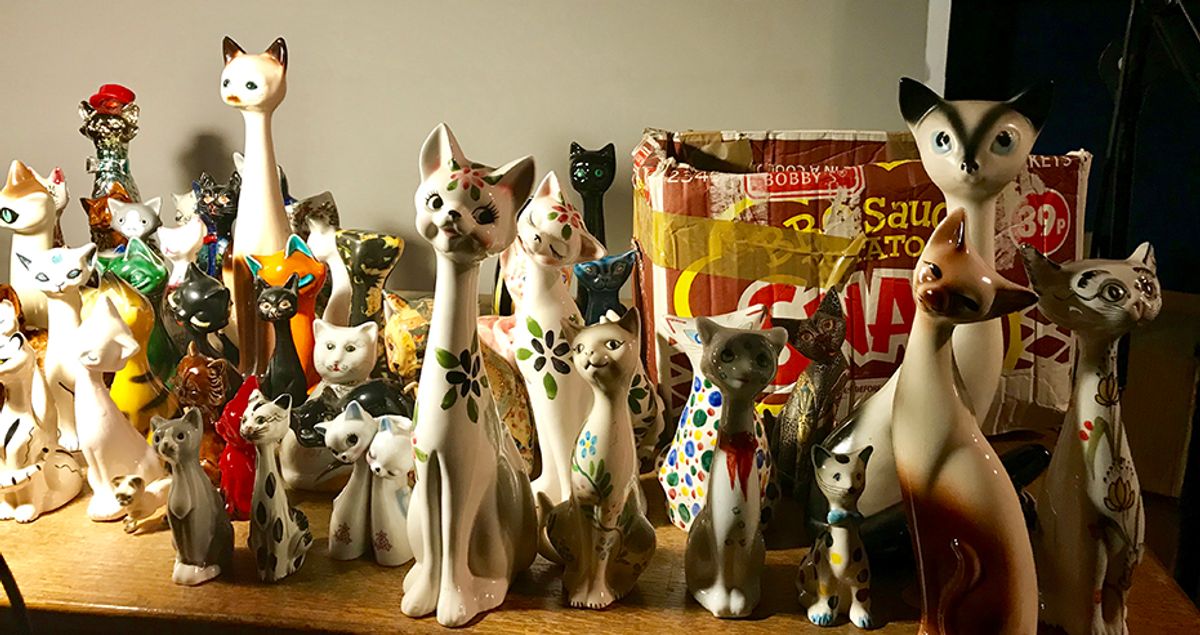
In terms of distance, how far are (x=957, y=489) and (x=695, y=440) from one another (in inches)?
9.4

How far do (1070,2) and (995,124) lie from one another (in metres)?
0.56

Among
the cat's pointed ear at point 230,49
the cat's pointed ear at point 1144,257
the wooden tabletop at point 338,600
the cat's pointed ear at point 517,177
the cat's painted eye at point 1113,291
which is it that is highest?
the cat's pointed ear at point 230,49

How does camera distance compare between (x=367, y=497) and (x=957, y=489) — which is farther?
(x=367, y=497)

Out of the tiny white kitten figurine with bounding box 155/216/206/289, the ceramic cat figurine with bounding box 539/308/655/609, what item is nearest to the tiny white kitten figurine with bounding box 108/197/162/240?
the tiny white kitten figurine with bounding box 155/216/206/289

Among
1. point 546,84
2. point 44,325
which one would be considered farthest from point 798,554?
point 44,325

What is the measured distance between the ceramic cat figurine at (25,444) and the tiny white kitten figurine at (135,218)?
16 cm

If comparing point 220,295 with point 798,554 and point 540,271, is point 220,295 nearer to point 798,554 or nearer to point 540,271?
point 540,271

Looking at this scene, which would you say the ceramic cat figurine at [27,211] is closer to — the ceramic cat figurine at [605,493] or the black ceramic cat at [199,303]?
the black ceramic cat at [199,303]

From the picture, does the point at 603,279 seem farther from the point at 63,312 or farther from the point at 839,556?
the point at 63,312

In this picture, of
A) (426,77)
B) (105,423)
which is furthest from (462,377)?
(426,77)

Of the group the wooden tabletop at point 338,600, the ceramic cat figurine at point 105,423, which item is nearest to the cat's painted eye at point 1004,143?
the wooden tabletop at point 338,600

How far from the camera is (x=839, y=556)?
0.71 meters

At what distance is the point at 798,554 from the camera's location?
82 centimetres

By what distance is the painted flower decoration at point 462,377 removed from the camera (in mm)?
697
